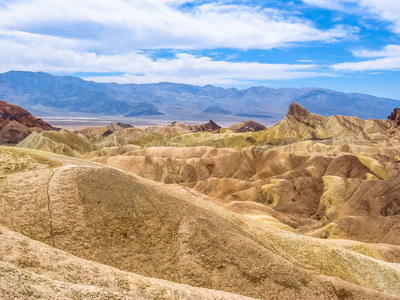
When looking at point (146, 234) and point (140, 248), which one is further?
point (146, 234)

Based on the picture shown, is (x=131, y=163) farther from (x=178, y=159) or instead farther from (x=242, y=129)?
(x=242, y=129)

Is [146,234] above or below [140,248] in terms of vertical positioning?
above

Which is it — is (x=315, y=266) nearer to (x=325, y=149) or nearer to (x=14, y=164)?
(x=14, y=164)

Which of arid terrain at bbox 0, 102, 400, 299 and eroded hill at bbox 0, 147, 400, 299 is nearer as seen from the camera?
arid terrain at bbox 0, 102, 400, 299

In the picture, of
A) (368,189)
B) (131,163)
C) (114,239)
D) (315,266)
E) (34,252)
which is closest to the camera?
(34,252)

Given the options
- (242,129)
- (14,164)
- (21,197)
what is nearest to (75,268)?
(21,197)

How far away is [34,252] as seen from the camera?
1711cm

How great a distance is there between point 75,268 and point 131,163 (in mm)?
73638

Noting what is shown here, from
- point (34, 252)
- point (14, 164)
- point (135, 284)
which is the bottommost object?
point (135, 284)

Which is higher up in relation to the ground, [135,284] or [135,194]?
[135,194]

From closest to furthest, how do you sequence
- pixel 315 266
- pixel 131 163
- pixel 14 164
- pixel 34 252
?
pixel 34 252 → pixel 14 164 → pixel 315 266 → pixel 131 163

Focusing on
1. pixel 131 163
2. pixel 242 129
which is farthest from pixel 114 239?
pixel 242 129

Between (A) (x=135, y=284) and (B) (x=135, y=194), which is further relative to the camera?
(B) (x=135, y=194)

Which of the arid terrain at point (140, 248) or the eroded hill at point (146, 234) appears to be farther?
the eroded hill at point (146, 234)
